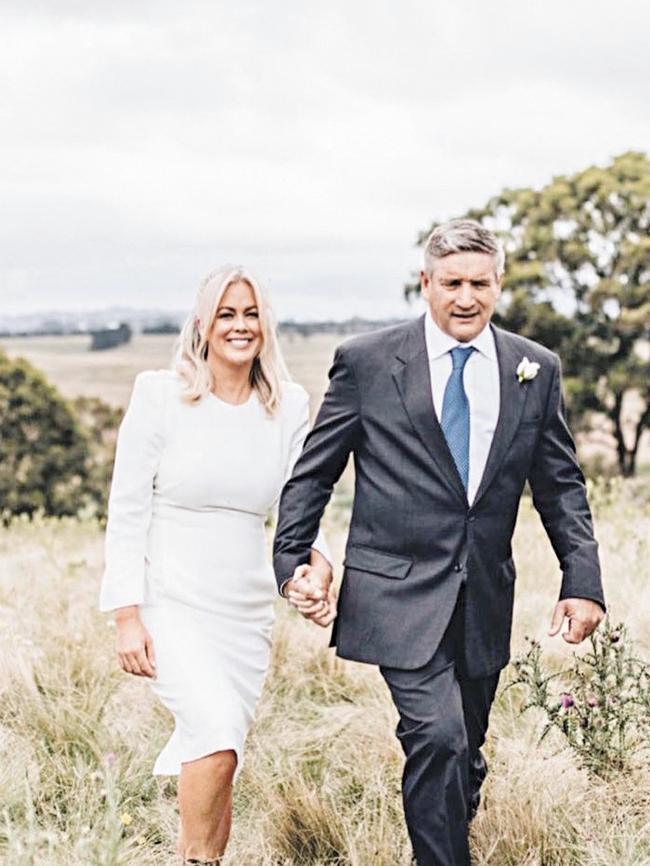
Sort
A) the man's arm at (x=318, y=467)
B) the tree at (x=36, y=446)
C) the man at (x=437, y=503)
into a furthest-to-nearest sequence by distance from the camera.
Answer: the tree at (x=36, y=446) < the man's arm at (x=318, y=467) < the man at (x=437, y=503)

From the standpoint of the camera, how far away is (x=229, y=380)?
4.29 meters

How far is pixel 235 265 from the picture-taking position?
4.20 meters

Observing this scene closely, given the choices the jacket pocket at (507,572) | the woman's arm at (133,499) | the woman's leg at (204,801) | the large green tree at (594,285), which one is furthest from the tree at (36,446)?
the jacket pocket at (507,572)

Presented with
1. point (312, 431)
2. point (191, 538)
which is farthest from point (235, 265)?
point (191, 538)

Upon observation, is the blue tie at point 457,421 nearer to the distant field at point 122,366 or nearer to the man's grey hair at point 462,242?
the man's grey hair at point 462,242

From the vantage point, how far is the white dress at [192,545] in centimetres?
404

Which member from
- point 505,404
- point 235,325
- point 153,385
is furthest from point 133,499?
point 505,404

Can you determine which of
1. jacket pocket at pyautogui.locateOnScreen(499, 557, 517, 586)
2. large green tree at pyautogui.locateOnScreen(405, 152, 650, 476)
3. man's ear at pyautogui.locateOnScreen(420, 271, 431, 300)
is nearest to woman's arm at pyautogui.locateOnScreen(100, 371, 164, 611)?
man's ear at pyautogui.locateOnScreen(420, 271, 431, 300)

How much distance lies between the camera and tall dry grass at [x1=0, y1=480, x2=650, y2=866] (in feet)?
14.0

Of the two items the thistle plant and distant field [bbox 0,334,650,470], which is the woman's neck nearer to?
the thistle plant

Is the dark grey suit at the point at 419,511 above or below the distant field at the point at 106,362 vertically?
above

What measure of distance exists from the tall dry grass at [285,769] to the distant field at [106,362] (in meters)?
10.9

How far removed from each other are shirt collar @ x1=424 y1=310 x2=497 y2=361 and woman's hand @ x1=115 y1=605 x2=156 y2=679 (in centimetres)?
125

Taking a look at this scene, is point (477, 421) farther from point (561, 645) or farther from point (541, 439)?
point (561, 645)
